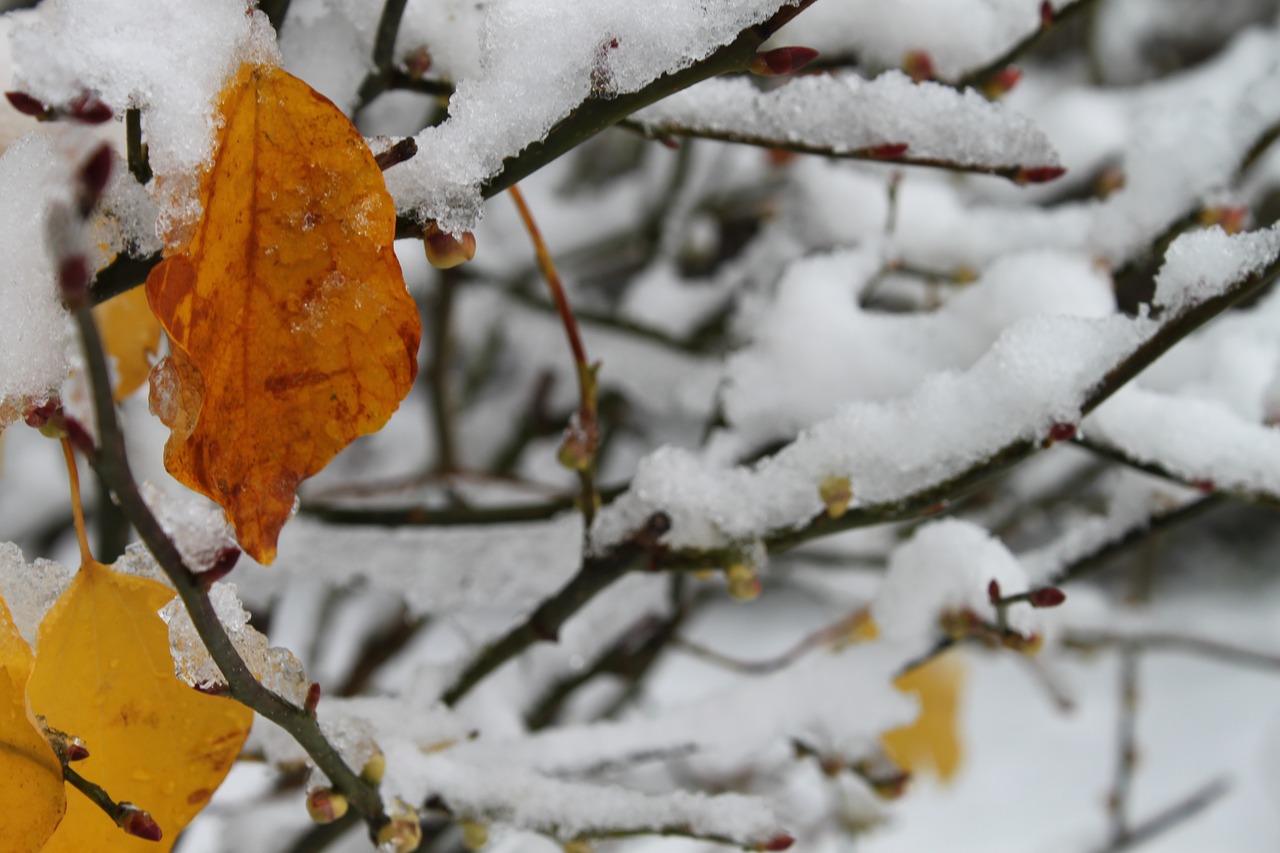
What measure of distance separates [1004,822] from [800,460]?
159 centimetres

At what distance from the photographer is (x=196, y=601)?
26 cm

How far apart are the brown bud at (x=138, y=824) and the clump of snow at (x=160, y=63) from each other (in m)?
0.17

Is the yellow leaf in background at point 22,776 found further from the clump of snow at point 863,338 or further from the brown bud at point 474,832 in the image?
the clump of snow at point 863,338

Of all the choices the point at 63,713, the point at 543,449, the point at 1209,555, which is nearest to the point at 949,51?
the point at 63,713

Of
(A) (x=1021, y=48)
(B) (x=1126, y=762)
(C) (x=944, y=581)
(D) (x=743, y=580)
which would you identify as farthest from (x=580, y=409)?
(B) (x=1126, y=762)

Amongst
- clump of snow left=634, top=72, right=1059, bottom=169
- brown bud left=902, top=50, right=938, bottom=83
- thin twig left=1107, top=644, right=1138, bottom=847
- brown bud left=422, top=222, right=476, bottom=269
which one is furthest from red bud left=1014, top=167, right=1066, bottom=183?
thin twig left=1107, top=644, right=1138, bottom=847

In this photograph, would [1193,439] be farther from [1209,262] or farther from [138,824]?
[138,824]

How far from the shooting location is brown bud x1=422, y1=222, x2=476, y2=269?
297 mm

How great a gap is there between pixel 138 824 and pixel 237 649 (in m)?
0.06

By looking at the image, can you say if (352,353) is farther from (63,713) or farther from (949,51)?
(949,51)

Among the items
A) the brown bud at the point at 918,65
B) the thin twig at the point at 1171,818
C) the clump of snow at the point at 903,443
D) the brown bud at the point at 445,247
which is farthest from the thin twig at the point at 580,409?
the thin twig at the point at 1171,818

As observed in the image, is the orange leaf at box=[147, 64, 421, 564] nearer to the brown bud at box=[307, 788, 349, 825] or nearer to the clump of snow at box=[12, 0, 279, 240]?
the clump of snow at box=[12, 0, 279, 240]

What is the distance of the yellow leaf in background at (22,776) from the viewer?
286 mm

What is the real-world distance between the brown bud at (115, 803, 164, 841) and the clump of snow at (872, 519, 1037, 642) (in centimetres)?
36
